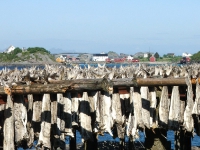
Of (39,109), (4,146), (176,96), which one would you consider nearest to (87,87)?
(39,109)

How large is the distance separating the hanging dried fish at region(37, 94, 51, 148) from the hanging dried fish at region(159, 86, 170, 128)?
2.62 metres

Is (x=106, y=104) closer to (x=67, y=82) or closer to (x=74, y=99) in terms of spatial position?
(x=74, y=99)

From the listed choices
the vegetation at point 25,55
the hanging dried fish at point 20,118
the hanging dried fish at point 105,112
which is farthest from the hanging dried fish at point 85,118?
the vegetation at point 25,55

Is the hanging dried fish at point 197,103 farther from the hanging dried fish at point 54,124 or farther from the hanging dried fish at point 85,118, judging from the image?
the hanging dried fish at point 54,124

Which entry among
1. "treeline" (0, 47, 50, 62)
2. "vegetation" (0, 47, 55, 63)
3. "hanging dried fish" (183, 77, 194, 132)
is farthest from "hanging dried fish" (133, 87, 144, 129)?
"treeline" (0, 47, 50, 62)

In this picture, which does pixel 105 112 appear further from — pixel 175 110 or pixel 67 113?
pixel 175 110

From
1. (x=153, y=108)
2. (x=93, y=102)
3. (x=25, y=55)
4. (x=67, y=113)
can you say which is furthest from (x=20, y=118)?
(x=25, y=55)

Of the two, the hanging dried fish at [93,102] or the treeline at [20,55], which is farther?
the treeline at [20,55]

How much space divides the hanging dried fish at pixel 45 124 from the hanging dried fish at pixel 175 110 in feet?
9.21

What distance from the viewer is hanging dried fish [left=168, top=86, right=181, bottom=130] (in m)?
9.70

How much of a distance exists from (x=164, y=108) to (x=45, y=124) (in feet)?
9.16

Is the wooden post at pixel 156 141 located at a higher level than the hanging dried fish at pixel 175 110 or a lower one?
lower

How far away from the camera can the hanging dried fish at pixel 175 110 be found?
970cm

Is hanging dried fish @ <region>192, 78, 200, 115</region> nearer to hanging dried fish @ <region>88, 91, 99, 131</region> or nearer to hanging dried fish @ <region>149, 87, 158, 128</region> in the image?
hanging dried fish @ <region>149, 87, 158, 128</region>
